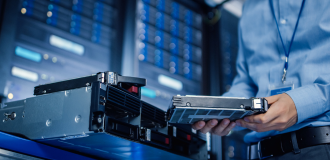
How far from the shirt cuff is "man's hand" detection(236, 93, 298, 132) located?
0.02m

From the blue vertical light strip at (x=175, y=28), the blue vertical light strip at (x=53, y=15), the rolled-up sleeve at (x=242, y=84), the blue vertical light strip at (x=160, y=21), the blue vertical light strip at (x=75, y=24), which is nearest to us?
the rolled-up sleeve at (x=242, y=84)

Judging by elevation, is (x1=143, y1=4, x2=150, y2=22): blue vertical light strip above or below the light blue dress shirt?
above

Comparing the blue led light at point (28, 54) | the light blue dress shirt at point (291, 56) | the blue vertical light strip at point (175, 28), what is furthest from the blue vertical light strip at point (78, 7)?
the light blue dress shirt at point (291, 56)

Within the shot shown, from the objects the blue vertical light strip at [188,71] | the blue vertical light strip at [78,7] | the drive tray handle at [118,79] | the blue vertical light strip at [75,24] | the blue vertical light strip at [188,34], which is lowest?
the drive tray handle at [118,79]

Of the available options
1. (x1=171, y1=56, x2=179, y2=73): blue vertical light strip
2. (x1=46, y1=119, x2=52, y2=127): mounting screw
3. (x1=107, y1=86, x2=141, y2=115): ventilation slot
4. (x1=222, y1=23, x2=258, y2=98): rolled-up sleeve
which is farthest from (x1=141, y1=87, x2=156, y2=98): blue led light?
(x1=46, y1=119, x2=52, y2=127): mounting screw

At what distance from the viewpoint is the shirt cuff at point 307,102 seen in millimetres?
988

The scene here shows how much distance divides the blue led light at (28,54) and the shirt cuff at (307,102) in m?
1.55

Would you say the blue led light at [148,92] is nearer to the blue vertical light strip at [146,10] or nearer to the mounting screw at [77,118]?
the blue vertical light strip at [146,10]

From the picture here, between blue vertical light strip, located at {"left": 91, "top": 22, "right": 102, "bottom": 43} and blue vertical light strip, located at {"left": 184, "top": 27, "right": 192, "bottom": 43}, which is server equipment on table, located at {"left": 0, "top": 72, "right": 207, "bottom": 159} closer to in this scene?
blue vertical light strip, located at {"left": 91, "top": 22, "right": 102, "bottom": 43}

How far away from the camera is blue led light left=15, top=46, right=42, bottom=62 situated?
188cm

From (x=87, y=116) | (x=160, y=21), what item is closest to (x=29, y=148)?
(x=87, y=116)

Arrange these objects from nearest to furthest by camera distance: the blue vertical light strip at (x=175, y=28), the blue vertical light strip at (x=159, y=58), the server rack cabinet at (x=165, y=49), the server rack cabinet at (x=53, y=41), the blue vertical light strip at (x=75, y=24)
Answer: the server rack cabinet at (x=53, y=41)
the blue vertical light strip at (x=75, y=24)
the server rack cabinet at (x=165, y=49)
the blue vertical light strip at (x=159, y=58)
the blue vertical light strip at (x=175, y=28)

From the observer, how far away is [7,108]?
99cm

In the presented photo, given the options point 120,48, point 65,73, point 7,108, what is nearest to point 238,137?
point 120,48
